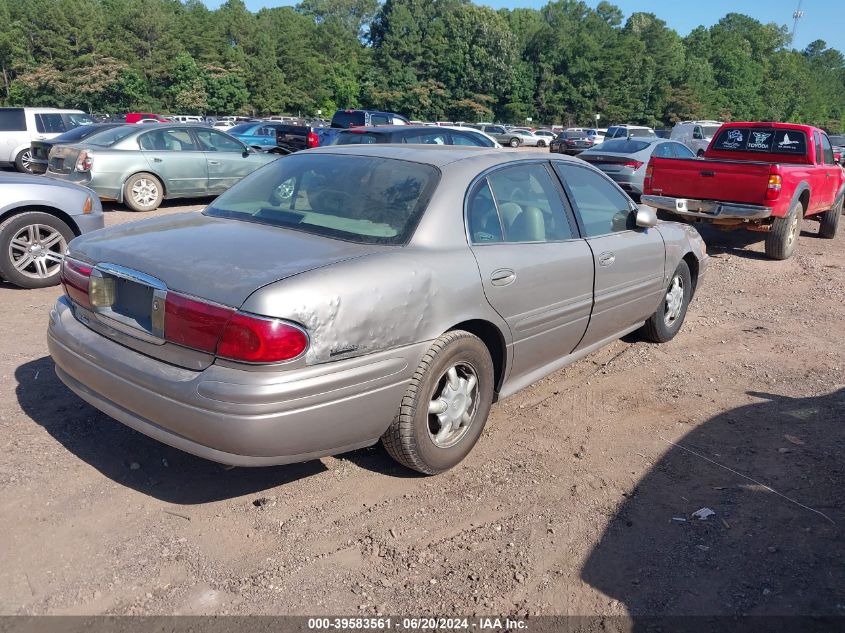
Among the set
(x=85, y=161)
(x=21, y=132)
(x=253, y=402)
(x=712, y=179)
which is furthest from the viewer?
(x=21, y=132)

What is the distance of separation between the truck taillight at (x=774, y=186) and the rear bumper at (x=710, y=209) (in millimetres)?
165

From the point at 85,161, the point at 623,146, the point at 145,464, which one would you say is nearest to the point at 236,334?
the point at 145,464

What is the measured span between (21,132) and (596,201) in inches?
673

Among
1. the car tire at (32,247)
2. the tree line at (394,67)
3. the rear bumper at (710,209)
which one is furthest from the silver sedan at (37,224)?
the tree line at (394,67)

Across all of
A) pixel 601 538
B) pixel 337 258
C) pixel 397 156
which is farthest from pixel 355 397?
pixel 397 156

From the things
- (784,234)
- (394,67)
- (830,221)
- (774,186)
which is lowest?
(830,221)

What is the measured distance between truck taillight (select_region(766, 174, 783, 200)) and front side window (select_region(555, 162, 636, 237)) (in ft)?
16.2

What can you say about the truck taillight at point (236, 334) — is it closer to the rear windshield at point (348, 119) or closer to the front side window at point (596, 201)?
the front side window at point (596, 201)

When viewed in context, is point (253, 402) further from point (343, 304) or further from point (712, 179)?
point (712, 179)

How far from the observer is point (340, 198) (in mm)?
3857

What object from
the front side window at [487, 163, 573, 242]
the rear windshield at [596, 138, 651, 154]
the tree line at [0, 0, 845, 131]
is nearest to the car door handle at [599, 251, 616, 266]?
the front side window at [487, 163, 573, 242]

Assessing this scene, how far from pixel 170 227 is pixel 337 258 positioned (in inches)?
43.4

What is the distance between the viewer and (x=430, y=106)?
75562 mm

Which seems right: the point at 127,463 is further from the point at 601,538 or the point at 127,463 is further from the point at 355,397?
the point at 601,538
